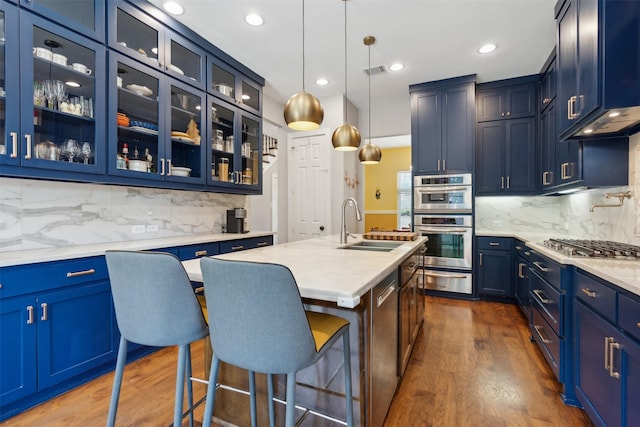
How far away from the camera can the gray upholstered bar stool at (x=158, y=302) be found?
119 centimetres

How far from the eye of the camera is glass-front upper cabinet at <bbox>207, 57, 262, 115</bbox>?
3.31m

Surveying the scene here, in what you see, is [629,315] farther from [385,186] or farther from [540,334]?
[385,186]

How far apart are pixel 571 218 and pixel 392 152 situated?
4.87 meters

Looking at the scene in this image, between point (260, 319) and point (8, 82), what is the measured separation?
218cm

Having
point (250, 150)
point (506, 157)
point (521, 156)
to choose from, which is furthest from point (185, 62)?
point (521, 156)

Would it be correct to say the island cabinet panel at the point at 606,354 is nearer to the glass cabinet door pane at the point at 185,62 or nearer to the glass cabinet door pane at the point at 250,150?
the glass cabinet door pane at the point at 250,150

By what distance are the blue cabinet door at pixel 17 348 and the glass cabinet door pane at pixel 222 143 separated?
1.91m

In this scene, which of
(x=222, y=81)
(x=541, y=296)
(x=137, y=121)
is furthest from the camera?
(x=222, y=81)

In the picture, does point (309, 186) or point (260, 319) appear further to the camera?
point (309, 186)

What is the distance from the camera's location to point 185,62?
3016 millimetres

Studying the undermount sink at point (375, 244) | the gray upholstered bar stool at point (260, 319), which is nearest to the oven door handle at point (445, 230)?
the undermount sink at point (375, 244)

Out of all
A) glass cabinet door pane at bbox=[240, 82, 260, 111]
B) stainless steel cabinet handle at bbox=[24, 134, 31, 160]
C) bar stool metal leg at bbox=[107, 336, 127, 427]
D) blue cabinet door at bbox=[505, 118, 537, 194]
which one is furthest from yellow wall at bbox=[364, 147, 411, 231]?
bar stool metal leg at bbox=[107, 336, 127, 427]

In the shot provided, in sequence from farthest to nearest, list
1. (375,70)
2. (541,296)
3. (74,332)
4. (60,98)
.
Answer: (375,70), (541,296), (60,98), (74,332)

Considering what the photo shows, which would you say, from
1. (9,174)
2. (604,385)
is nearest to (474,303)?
(604,385)
